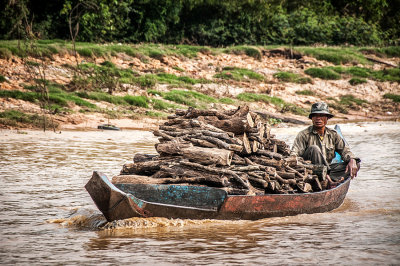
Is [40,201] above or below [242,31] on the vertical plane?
below

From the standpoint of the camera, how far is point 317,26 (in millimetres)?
28516

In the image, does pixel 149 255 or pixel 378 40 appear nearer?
pixel 149 255

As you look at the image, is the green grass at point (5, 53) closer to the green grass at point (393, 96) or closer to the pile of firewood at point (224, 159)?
the pile of firewood at point (224, 159)

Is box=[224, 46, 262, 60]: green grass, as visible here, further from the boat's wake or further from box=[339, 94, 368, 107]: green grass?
the boat's wake

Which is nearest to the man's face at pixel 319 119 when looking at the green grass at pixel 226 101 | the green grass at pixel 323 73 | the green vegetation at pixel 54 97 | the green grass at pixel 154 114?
the green grass at pixel 154 114

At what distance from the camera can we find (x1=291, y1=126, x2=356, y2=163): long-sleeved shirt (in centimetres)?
775

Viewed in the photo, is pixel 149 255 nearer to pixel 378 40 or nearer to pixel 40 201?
pixel 40 201

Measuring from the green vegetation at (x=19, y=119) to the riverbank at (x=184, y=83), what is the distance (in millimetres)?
25

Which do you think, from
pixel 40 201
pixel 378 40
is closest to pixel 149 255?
pixel 40 201

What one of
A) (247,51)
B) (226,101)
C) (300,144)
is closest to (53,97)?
(226,101)

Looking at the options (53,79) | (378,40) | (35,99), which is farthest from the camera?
(378,40)

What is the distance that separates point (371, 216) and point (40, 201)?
4449mm

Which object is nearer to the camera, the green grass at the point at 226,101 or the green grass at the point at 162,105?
the green grass at the point at 162,105

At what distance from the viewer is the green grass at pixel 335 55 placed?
24391 mm
